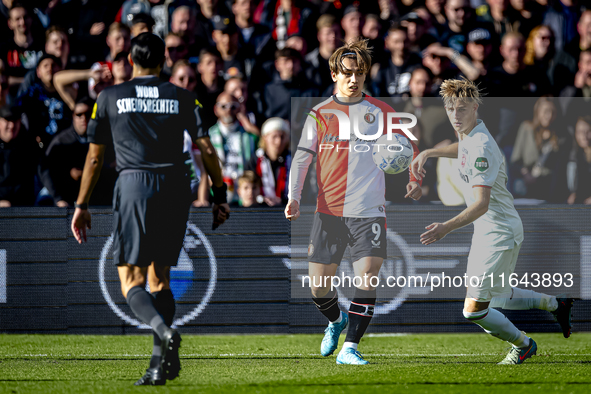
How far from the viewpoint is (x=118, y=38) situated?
787 centimetres

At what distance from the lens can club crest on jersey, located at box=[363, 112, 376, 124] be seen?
215 inches

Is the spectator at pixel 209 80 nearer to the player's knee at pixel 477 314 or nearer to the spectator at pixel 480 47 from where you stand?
the spectator at pixel 480 47

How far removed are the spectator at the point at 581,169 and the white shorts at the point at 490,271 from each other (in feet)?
5.99

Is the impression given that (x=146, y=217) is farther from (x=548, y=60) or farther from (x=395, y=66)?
(x=548, y=60)

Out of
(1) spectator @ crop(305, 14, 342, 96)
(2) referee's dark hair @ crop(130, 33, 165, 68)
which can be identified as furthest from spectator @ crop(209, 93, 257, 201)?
(2) referee's dark hair @ crop(130, 33, 165, 68)

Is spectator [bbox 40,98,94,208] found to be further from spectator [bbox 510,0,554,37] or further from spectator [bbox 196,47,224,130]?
spectator [bbox 510,0,554,37]

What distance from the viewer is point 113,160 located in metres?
7.22

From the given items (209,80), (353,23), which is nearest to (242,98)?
(209,80)

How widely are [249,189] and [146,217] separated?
2791 millimetres

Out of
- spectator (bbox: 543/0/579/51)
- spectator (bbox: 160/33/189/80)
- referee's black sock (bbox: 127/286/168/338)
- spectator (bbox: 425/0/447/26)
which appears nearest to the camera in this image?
referee's black sock (bbox: 127/286/168/338)

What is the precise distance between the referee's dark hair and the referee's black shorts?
2.40 ft

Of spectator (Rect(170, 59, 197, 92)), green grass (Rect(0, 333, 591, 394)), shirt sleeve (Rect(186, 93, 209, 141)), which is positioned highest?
spectator (Rect(170, 59, 197, 92))

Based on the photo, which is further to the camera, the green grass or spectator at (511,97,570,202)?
spectator at (511,97,570,202)

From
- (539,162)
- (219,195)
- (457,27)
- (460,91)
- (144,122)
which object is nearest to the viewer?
(144,122)
